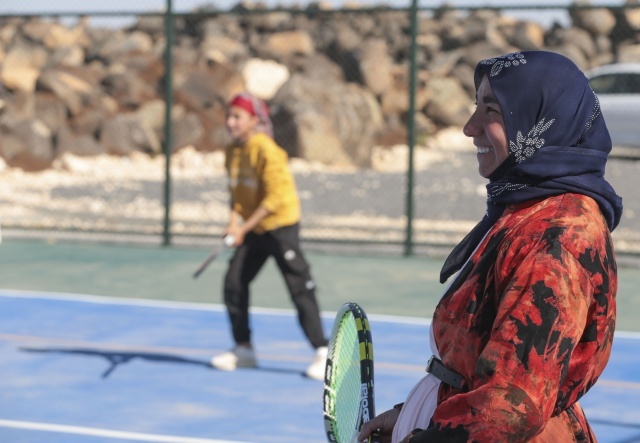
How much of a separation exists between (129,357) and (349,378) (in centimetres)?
537

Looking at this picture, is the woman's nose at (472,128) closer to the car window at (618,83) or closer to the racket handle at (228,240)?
the racket handle at (228,240)

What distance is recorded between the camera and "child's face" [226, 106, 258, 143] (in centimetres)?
789

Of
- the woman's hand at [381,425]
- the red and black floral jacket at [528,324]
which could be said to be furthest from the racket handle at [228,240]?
the red and black floral jacket at [528,324]

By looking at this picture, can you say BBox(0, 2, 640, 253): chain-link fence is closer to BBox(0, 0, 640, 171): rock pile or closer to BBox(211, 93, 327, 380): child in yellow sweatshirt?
BBox(0, 0, 640, 171): rock pile

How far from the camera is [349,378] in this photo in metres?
3.36

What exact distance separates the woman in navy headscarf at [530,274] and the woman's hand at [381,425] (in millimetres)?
254

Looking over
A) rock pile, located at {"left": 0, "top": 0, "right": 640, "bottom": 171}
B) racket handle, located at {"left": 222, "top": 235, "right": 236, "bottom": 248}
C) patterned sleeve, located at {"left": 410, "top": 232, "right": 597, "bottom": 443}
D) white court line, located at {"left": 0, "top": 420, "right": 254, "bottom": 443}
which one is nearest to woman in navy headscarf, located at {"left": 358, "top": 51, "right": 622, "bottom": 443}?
patterned sleeve, located at {"left": 410, "top": 232, "right": 597, "bottom": 443}

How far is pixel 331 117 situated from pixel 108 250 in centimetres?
905

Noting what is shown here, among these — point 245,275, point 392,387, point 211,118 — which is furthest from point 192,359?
point 211,118

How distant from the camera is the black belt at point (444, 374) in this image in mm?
2594

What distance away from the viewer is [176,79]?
2805 centimetres

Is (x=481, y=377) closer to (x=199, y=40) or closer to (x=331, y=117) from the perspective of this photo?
(x=331, y=117)

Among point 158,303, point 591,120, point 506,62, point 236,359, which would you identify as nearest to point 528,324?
point 591,120

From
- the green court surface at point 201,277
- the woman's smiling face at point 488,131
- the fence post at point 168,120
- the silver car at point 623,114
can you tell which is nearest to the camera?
the woman's smiling face at point 488,131
